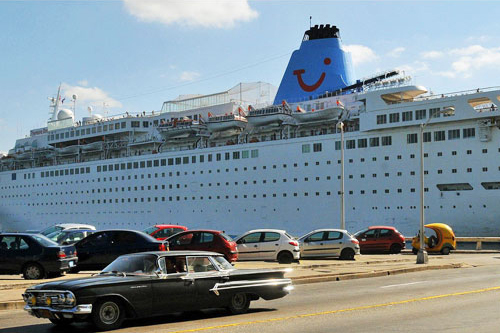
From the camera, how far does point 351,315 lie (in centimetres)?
902

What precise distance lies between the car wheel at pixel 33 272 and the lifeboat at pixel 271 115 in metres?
29.4

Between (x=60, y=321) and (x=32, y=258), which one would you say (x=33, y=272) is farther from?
(x=60, y=321)

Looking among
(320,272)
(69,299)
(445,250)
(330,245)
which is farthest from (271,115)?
(69,299)

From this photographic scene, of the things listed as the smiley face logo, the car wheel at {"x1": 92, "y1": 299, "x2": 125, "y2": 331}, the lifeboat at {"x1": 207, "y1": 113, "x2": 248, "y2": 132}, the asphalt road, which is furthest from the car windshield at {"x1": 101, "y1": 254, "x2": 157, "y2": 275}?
the smiley face logo

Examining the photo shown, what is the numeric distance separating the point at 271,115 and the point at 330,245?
2216 cm

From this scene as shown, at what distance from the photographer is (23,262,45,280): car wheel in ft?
46.9

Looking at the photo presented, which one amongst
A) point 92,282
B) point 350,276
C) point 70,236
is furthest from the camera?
point 70,236

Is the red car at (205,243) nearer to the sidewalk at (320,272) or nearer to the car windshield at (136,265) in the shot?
the sidewalk at (320,272)

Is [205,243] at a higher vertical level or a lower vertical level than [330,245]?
higher

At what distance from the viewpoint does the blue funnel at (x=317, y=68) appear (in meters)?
44.7

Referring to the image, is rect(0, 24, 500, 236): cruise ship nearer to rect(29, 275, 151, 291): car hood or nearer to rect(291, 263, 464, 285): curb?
rect(291, 263, 464, 285): curb

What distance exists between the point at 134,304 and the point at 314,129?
34752 millimetres

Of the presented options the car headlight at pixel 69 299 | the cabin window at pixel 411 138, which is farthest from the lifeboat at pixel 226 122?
the car headlight at pixel 69 299

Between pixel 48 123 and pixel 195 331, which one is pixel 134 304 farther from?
pixel 48 123
